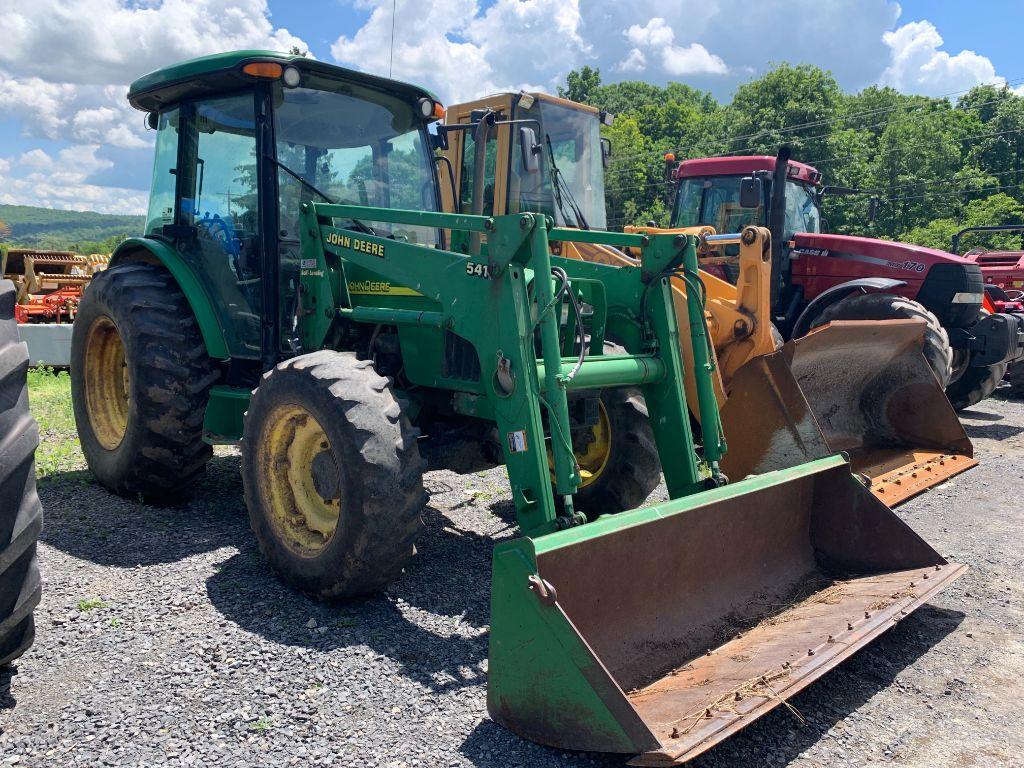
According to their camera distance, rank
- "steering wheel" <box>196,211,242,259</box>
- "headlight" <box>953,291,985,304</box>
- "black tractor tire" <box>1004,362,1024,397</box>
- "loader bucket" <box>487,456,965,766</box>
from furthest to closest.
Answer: "black tractor tire" <box>1004,362,1024,397</box> < "headlight" <box>953,291,985,304</box> < "steering wheel" <box>196,211,242,259</box> < "loader bucket" <box>487,456,965,766</box>

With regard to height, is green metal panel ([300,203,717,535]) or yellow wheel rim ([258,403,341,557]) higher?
green metal panel ([300,203,717,535])

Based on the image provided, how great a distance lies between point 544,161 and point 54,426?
17.3 ft

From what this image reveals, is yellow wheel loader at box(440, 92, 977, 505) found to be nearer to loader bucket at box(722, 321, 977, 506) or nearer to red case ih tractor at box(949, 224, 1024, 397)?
loader bucket at box(722, 321, 977, 506)

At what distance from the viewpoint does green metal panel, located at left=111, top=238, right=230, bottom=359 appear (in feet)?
16.7

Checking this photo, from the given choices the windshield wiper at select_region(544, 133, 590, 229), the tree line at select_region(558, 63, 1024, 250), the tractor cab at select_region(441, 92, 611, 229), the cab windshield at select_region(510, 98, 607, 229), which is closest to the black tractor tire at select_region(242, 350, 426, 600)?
the tractor cab at select_region(441, 92, 611, 229)

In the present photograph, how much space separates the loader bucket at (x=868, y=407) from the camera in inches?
190

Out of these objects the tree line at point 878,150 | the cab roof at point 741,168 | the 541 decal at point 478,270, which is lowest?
the 541 decal at point 478,270

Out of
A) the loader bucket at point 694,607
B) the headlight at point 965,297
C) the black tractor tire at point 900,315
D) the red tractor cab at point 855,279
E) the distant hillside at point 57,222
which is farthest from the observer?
the distant hillside at point 57,222

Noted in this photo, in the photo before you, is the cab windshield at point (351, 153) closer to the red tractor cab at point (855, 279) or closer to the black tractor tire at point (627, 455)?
the black tractor tire at point (627, 455)

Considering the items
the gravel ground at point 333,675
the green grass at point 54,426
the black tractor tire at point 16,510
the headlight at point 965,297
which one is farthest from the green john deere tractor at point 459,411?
the headlight at point 965,297

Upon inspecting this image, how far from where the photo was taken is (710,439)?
4.20 m

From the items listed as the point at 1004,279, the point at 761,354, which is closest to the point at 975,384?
the point at 1004,279

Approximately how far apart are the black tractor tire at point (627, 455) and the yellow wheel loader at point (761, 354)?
46 cm

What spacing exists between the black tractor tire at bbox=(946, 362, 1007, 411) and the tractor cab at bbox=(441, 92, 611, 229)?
480 cm
